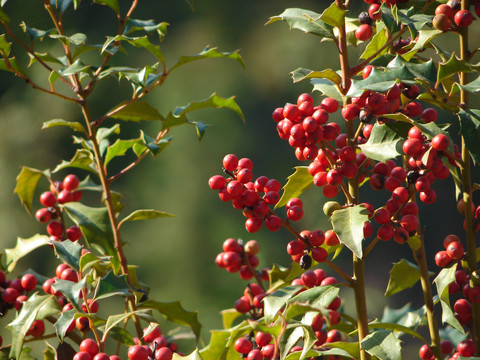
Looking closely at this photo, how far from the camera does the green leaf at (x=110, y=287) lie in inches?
21.7

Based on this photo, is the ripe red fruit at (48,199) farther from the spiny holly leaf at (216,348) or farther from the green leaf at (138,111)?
the spiny holly leaf at (216,348)

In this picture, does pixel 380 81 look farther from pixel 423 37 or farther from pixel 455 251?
pixel 455 251

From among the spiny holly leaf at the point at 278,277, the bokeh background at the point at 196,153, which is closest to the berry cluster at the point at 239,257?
the spiny holly leaf at the point at 278,277

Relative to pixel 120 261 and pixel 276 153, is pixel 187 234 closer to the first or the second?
pixel 276 153

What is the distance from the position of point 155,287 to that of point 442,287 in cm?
136

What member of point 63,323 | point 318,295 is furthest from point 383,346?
point 63,323

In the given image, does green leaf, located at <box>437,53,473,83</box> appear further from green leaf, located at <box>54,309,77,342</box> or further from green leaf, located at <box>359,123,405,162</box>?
green leaf, located at <box>54,309,77,342</box>

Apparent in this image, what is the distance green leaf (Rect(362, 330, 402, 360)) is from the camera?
49 centimetres

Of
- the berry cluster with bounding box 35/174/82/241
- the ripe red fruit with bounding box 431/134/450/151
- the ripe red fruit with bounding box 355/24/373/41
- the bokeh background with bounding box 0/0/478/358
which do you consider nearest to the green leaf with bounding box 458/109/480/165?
the ripe red fruit with bounding box 431/134/450/151

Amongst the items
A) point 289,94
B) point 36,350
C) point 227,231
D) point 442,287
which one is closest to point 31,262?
point 36,350

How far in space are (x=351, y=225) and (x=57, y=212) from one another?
410 millimetres

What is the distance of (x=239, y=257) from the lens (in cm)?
67

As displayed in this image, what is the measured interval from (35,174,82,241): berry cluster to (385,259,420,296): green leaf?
15.1 inches

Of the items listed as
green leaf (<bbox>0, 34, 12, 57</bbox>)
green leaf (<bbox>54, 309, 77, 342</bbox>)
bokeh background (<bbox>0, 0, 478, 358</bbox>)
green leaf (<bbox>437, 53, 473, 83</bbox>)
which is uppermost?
green leaf (<bbox>0, 34, 12, 57</bbox>)
